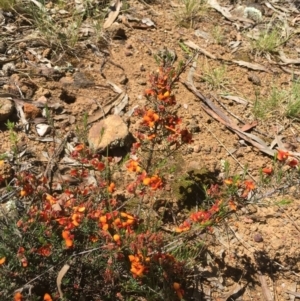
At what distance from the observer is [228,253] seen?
10.4 ft

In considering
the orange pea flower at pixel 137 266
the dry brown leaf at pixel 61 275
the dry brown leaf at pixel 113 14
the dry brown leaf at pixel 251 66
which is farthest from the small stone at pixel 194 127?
the dry brown leaf at pixel 61 275

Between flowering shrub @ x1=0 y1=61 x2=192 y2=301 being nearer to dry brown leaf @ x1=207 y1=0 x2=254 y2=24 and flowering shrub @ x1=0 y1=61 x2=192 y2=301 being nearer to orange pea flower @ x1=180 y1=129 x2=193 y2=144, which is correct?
orange pea flower @ x1=180 y1=129 x2=193 y2=144

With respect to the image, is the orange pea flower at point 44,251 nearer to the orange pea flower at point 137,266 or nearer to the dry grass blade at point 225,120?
the orange pea flower at point 137,266

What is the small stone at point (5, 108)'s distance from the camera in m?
3.43

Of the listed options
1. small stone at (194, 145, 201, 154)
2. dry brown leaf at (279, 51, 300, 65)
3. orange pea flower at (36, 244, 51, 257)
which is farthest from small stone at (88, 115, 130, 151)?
dry brown leaf at (279, 51, 300, 65)

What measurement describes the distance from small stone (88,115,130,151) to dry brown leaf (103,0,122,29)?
1301 millimetres

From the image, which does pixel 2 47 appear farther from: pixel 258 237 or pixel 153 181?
pixel 258 237

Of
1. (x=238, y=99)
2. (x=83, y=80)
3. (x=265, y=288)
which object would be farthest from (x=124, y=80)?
(x=265, y=288)

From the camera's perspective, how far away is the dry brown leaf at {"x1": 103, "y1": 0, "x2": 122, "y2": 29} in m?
4.44

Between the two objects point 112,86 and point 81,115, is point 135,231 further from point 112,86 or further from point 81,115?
point 112,86

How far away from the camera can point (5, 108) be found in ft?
11.3

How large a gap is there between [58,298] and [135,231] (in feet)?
1.92

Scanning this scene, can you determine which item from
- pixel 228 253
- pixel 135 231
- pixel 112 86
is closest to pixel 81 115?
pixel 112 86

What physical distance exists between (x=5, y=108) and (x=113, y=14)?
1.66m
